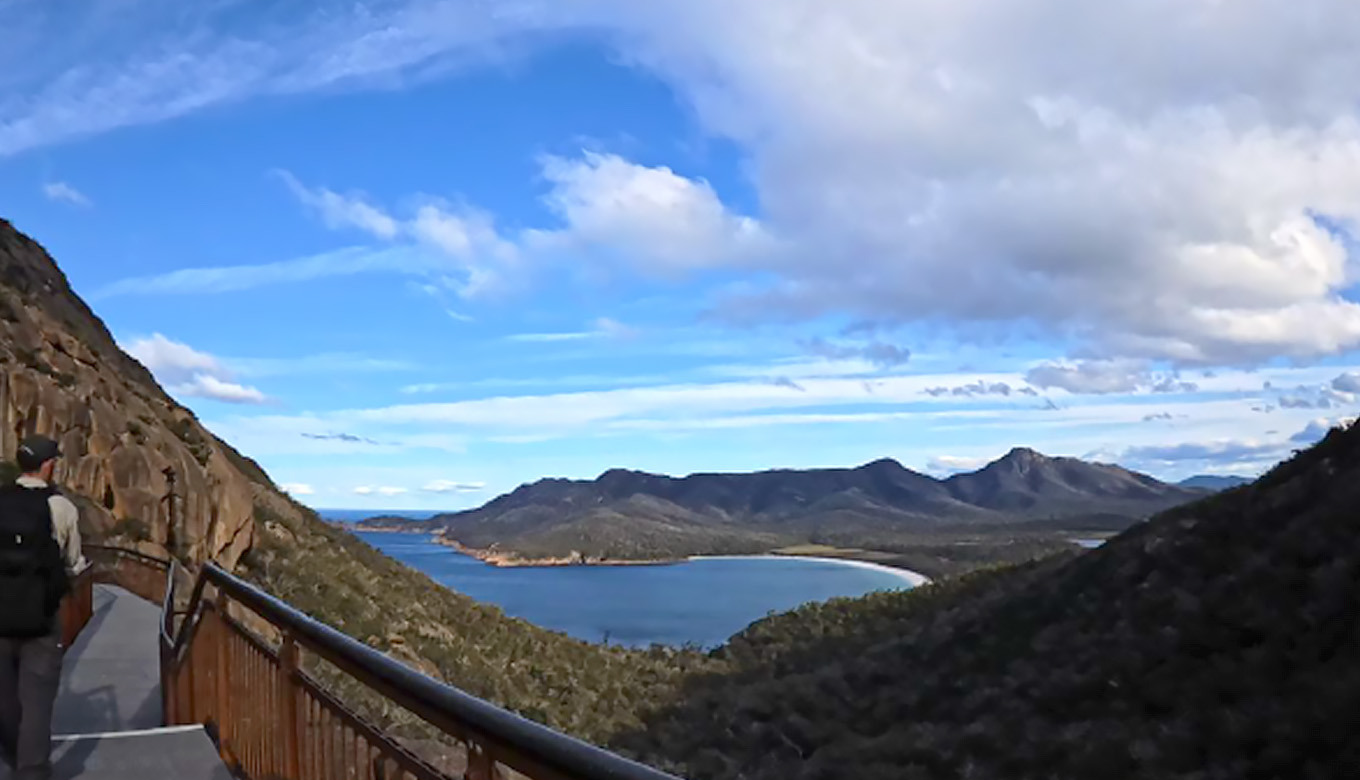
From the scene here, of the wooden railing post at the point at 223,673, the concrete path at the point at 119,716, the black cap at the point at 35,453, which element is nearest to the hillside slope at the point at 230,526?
the concrete path at the point at 119,716

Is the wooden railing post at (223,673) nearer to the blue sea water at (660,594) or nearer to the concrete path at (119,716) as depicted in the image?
the concrete path at (119,716)

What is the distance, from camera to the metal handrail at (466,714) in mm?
1963

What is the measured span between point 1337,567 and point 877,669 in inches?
778

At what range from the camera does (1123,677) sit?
1161 inches

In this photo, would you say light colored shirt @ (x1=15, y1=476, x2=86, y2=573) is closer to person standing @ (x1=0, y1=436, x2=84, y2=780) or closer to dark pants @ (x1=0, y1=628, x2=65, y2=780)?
person standing @ (x1=0, y1=436, x2=84, y2=780)

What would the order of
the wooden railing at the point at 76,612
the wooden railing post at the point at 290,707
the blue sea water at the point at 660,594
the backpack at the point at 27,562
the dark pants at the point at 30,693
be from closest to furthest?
the wooden railing post at the point at 290,707 → the backpack at the point at 27,562 → the dark pants at the point at 30,693 → the wooden railing at the point at 76,612 → the blue sea water at the point at 660,594

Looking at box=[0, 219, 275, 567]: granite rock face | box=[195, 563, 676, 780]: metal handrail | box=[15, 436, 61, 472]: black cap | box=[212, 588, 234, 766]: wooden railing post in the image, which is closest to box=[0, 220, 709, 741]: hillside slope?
box=[0, 219, 275, 567]: granite rock face

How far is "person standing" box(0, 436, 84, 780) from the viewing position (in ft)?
19.5

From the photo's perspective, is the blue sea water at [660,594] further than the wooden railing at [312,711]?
Yes

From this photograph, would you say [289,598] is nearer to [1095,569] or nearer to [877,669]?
[877,669]

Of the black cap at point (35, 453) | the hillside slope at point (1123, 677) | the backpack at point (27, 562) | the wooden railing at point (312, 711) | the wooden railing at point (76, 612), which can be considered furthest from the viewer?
the hillside slope at point (1123, 677)

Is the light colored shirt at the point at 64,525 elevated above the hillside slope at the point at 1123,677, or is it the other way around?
the light colored shirt at the point at 64,525

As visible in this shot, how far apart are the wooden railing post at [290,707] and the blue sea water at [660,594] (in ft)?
332

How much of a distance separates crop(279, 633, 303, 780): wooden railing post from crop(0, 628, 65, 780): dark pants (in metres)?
2.01
